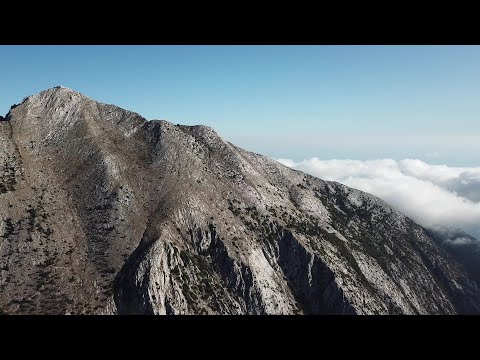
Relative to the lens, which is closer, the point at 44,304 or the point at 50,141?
the point at 44,304

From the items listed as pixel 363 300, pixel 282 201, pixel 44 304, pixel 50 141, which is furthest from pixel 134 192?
pixel 363 300
